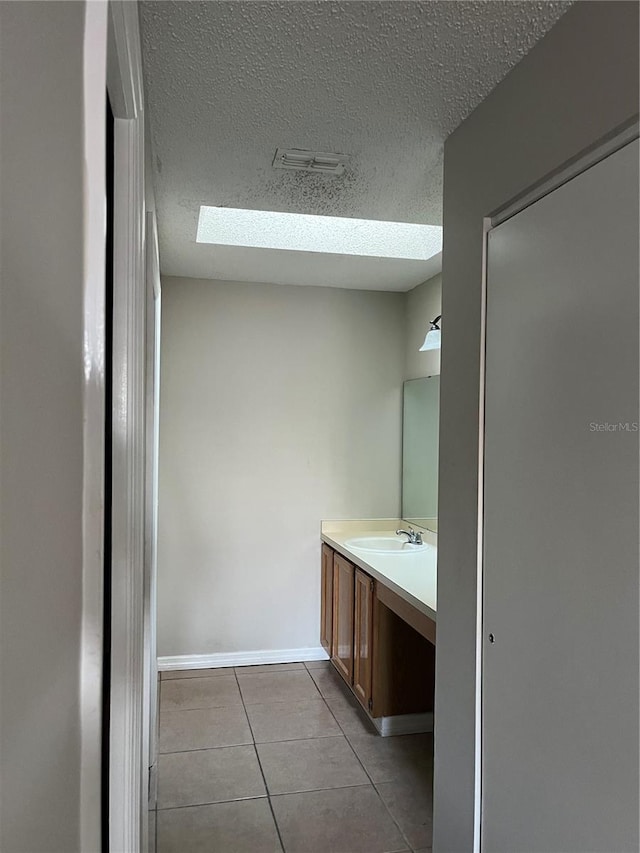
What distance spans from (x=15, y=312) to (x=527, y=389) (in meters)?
1.44

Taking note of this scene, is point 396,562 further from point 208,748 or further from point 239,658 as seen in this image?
point 239,658

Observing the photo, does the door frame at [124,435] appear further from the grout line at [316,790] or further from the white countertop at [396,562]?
the grout line at [316,790]

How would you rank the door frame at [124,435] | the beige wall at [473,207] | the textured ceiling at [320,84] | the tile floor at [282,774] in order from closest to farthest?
1. the door frame at [124,435]
2. the beige wall at [473,207]
3. the textured ceiling at [320,84]
4. the tile floor at [282,774]

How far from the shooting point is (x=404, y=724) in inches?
123

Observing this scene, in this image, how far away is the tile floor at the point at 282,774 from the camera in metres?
2.33

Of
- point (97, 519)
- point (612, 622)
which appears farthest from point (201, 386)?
point (97, 519)

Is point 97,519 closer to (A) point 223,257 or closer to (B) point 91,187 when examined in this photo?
(B) point 91,187

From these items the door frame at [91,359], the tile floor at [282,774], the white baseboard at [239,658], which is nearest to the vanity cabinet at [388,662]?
the tile floor at [282,774]

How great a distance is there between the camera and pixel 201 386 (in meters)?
3.98

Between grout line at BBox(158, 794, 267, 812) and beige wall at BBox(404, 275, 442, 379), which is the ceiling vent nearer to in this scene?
beige wall at BBox(404, 275, 442, 379)

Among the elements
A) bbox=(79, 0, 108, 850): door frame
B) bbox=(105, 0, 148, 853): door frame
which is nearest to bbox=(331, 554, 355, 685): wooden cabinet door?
bbox=(105, 0, 148, 853): door frame

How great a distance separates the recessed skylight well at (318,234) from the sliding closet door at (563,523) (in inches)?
63.3

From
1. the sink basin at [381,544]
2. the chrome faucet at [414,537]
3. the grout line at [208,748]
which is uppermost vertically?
the chrome faucet at [414,537]

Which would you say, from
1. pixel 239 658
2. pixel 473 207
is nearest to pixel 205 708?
pixel 239 658
